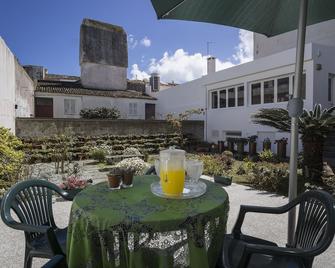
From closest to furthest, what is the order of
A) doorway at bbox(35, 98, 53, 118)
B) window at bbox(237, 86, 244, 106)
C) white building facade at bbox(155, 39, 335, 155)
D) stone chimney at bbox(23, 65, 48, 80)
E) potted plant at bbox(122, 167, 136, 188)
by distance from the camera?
1. potted plant at bbox(122, 167, 136, 188)
2. white building facade at bbox(155, 39, 335, 155)
3. window at bbox(237, 86, 244, 106)
4. doorway at bbox(35, 98, 53, 118)
5. stone chimney at bbox(23, 65, 48, 80)

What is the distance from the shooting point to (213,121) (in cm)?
1650

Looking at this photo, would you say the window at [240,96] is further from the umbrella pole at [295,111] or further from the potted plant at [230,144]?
the umbrella pole at [295,111]

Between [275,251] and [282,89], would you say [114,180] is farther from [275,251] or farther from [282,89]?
[282,89]

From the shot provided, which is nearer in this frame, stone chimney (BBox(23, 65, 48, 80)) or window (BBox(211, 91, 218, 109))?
window (BBox(211, 91, 218, 109))

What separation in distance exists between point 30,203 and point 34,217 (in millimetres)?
165

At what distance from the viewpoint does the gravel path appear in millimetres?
3104

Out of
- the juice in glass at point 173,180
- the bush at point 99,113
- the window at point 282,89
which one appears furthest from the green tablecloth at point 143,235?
the bush at point 99,113

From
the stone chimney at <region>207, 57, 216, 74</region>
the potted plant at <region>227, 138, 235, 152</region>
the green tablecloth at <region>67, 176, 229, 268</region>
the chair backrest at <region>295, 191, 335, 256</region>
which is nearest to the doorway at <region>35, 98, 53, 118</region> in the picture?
the stone chimney at <region>207, 57, 216, 74</region>

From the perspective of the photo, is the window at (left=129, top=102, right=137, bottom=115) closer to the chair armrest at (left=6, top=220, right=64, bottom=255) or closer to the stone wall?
the stone wall

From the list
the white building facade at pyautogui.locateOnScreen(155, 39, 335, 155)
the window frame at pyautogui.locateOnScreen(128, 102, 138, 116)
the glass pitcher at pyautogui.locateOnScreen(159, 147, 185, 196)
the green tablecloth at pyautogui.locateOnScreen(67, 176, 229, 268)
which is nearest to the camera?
the green tablecloth at pyautogui.locateOnScreen(67, 176, 229, 268)

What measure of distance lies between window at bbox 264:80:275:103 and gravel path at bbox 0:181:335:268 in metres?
8.04

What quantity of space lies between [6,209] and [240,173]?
731 centimetres

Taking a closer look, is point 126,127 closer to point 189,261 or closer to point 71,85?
point 71,85

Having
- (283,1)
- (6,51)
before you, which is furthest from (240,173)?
(6,51)
